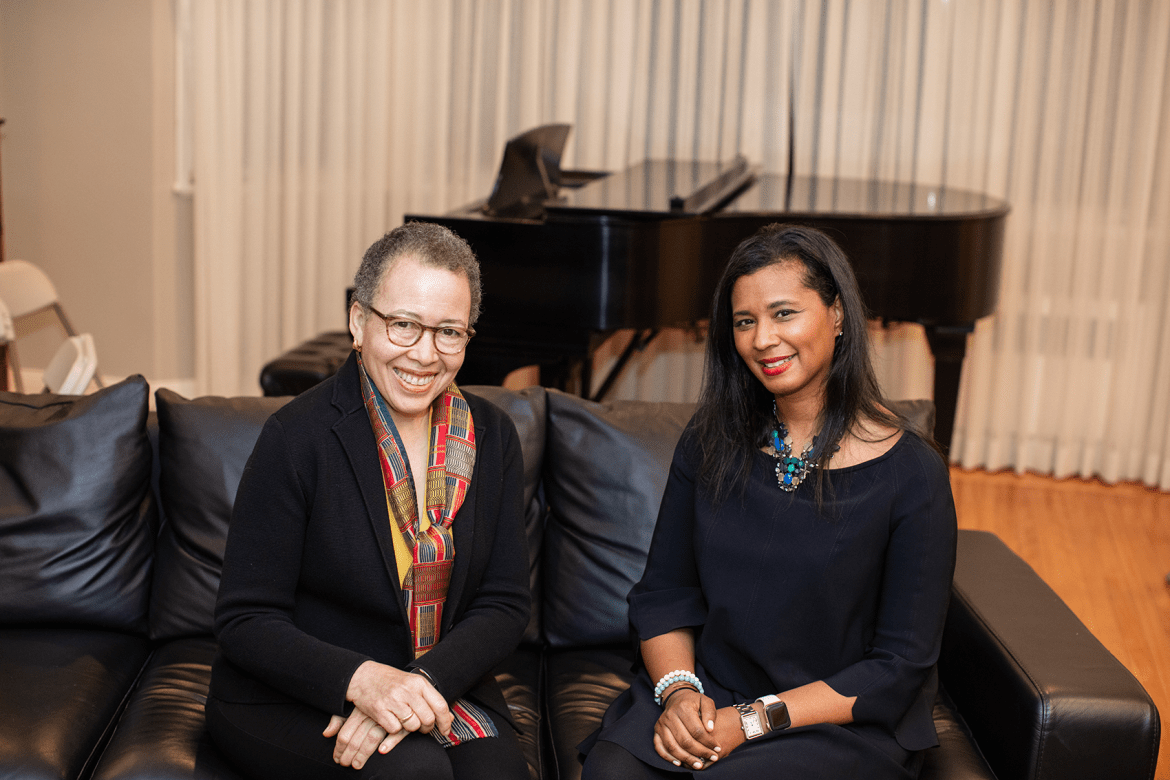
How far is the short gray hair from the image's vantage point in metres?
1.68

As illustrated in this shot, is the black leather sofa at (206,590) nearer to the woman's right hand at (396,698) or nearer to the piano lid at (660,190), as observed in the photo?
the woman's right hand at (396,698)

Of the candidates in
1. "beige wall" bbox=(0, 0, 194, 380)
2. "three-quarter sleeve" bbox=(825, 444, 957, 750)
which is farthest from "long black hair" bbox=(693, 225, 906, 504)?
"beige wall" bbox=(0, 0, 194, 380)

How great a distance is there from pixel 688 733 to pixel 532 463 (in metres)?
0.73

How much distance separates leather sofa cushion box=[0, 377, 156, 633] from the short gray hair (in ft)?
2.20

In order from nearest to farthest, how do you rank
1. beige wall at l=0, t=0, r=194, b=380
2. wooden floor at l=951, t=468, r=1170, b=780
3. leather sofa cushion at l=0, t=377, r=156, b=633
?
leather sofa cushion at l=0, t=377, r=156, b=633
wooden floor at l=951, t=468, r=1170, b=780
beige wall at l=0, t=0, r=194, b=380

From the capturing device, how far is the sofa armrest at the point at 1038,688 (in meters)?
1.68

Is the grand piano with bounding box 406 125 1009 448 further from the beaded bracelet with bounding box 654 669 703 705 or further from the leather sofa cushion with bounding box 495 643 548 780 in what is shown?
the beaded bracelet with bounding box 654 669 703 705

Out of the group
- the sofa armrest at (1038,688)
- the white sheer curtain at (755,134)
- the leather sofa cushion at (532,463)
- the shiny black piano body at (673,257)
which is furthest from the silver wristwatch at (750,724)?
the white sheer curtain at (755,134)

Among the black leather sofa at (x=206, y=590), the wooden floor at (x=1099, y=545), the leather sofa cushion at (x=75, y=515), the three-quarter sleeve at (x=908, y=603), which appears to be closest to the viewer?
the three-quarter sleeve at (x=908, y=603)

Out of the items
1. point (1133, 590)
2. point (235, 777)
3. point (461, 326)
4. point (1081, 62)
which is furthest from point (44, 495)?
point (1081, 62)

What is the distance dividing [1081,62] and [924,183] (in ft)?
2.61

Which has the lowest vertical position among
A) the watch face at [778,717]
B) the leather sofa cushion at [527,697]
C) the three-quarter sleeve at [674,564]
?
the leather sofa cushion at [527,697]

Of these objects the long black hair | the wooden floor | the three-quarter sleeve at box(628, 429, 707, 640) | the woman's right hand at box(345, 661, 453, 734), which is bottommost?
the wooden floor

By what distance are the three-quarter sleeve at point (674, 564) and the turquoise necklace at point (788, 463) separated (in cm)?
15
